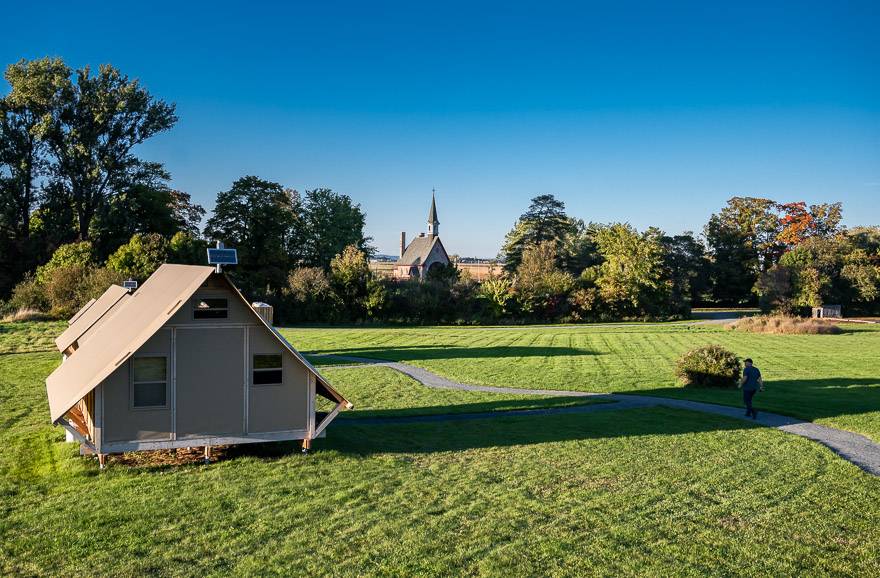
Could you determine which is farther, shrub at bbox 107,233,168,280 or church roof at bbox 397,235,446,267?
church roof at bbox 397,235,446,267

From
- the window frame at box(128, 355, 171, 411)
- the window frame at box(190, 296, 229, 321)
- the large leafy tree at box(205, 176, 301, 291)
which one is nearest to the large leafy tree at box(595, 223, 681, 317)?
the large leafy tree at box(205, 176, 301, 291)

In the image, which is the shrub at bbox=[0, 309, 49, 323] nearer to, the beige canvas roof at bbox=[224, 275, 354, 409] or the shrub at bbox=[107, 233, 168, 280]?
the shrub at bbox=[107, 233, 168, 280]

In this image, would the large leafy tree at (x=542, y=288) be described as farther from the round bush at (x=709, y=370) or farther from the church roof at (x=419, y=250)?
the church roof at (x=419, y=250)

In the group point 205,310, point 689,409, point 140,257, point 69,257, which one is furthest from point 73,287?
point 689,409

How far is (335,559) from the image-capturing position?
8.38 metres

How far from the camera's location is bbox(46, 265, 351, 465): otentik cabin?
12.0m

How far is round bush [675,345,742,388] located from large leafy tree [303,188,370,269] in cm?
5027

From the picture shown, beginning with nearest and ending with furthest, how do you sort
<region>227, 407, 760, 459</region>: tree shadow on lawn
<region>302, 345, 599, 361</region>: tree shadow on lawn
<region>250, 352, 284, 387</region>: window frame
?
<region>250, 352, 284, 387</region>: window frame
<region>227, 407, 760, 459</region>: tree shadow on lawn
<region>302, 345, 599, 361</region>: tree shadow on lawn

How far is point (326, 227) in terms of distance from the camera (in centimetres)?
7288

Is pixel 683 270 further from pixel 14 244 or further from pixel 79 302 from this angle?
pixel 14 244

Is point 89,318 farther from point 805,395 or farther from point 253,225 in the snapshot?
point 253,225

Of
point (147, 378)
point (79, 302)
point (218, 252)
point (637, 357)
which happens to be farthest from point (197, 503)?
point (79, 302)

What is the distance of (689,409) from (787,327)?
107 feet

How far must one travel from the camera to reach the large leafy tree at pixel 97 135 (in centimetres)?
5216
